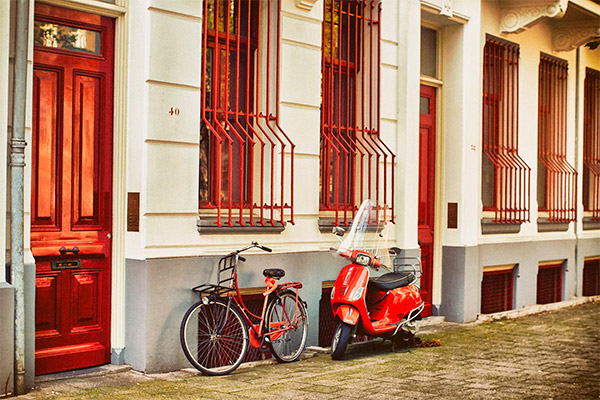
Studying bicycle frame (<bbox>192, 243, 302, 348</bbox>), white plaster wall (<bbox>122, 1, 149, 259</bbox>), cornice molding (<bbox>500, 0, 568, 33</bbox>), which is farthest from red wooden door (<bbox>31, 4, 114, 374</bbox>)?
cornice molding (<bbox>500, 0, 568, 33</bbox>)

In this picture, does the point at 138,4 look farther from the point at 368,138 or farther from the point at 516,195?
the point at 516,195

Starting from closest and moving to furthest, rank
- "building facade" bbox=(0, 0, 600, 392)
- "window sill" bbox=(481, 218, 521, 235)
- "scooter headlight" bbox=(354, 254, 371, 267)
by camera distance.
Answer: "building facade" bbox=(0, 0, 600, 392)
"scooter headlight" bbox=(354, 254, 371, 267)
"window sill" bbox=(481, 218, 521, 235)

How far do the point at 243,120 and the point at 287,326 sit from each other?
2.36m

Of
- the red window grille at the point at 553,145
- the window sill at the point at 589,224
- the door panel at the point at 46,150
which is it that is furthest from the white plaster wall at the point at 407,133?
the window sill at the point at 589,224

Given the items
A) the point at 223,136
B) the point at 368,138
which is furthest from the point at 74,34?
the point at 368,138

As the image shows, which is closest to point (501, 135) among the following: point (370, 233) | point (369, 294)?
point (370, 233)

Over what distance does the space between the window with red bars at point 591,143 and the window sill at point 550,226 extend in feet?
5.05

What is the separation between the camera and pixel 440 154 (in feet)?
40.8

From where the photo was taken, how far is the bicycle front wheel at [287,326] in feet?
27.9

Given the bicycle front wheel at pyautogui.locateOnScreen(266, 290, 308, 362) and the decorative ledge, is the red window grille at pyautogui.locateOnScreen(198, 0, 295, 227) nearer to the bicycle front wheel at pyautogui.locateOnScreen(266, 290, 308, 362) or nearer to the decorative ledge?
the decorative ledge

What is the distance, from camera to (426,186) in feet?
39.8

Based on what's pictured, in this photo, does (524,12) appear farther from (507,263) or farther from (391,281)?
(391,281)

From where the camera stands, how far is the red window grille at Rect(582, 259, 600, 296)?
16422 millimetres

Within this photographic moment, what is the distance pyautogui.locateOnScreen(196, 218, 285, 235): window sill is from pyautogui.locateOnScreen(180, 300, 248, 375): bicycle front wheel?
78cm
